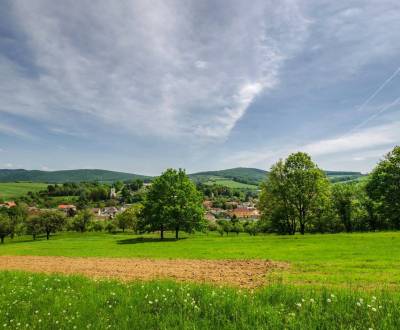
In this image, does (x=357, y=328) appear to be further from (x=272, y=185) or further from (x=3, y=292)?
(x=272, y=185)

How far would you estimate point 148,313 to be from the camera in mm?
8133

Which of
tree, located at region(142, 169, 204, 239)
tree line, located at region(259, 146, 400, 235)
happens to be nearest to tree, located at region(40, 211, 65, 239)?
tree, located at region(142, 169, 204, 239)

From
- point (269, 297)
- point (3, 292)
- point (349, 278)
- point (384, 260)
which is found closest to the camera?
point (269, 297)

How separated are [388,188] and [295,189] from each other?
19749mm

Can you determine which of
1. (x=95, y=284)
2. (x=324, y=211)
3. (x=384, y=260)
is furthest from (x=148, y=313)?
(x=324, y=211)

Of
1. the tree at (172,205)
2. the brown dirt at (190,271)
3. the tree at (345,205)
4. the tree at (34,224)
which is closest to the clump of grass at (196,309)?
the brown dirt at (190,271)

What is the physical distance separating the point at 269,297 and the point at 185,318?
255 cm

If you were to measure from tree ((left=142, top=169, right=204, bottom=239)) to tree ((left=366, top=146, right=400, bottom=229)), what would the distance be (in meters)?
36.1

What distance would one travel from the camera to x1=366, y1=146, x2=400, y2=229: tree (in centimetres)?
6134

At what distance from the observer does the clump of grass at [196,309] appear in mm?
7055

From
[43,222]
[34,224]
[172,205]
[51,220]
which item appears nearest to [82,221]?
[51,220]

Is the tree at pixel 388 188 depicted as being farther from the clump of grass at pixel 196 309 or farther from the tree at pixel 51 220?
the tree at pixel 51 220

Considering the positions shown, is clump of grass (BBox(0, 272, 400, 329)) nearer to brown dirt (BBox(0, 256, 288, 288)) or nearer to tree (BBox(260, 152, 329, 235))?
brown dirt (BBox(0, 256, 288, 288))

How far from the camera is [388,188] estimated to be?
203ft
